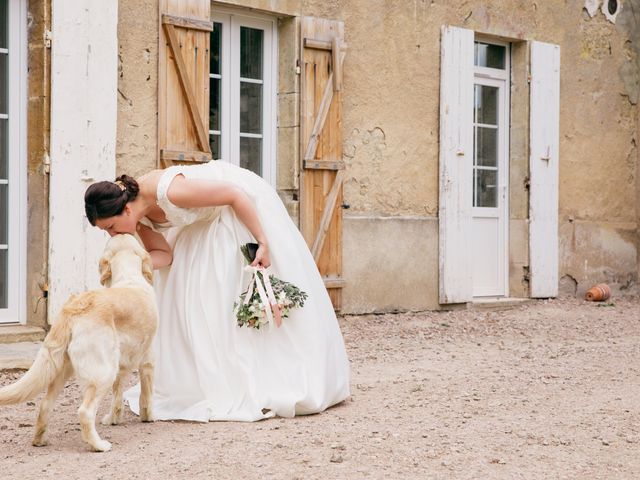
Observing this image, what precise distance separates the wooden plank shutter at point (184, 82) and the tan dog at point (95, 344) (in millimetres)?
3117

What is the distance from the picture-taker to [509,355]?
6652 millimetres

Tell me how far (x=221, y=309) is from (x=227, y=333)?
0.38ft

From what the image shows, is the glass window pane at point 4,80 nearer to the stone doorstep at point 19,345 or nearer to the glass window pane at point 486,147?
the stone doorstep at point 19,345

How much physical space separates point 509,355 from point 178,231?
2925 mm

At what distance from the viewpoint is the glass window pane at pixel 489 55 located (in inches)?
372

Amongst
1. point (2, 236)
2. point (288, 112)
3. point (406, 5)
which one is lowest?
point (2, 236)

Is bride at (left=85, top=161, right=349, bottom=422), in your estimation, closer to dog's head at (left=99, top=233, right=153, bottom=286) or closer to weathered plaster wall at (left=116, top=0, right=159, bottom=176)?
dog's head at (left=99, top=233, right=153, bottom=286)

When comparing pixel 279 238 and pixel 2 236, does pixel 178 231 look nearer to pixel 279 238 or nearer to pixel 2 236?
pixel 279 238

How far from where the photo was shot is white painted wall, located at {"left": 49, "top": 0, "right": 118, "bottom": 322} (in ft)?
21.0

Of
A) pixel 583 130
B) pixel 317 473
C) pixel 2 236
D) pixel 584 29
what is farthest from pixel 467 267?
pixel 317 473

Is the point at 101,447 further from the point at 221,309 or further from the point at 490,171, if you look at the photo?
the point at 490,171

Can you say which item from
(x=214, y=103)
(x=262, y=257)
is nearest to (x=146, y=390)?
(x=262, y=257)

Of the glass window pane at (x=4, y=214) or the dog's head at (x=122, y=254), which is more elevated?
the glass window pane at (x=4, y=214)

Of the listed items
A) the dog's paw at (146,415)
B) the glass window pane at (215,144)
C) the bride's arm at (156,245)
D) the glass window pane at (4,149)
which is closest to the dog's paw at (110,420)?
the dog's paw at (146,415)
